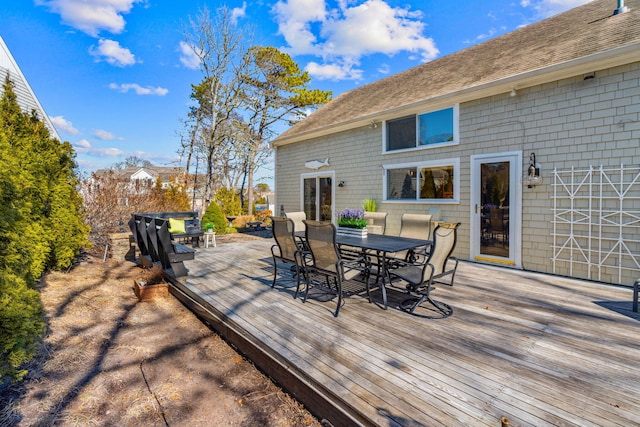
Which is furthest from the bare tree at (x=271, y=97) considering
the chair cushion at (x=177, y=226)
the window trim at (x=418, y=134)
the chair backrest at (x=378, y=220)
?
the chair backrest at (x=378, y=220)

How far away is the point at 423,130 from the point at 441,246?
425 cm

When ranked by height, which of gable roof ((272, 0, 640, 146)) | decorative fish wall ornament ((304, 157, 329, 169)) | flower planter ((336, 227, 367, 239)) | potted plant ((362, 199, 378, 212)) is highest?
gable roof ((272, 0, 640, 146))

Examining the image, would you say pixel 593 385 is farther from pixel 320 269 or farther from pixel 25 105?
pixel 25 105

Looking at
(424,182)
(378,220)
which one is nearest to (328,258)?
(378,220)

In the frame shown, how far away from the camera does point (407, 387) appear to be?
2078mm

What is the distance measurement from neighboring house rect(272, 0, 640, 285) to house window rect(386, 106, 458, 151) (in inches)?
1.1

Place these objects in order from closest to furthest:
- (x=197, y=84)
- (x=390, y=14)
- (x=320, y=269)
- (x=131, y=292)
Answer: (x=320, y=269) → (x=131, y=292) → (x=390, y=14) → (x=197, y=84)

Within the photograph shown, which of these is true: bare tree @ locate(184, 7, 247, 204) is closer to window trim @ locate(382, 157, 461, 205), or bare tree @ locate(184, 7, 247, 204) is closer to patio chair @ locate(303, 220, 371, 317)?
window trim @ locate(382, 157, 461, 205)

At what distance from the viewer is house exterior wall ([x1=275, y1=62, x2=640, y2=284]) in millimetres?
4512

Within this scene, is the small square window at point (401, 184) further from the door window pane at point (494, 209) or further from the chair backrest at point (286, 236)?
the chair backrest at point (286, 236)

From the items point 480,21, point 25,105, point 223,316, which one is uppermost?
point 480,21

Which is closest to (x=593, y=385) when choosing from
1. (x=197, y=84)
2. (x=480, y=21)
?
(x=480, y=21)

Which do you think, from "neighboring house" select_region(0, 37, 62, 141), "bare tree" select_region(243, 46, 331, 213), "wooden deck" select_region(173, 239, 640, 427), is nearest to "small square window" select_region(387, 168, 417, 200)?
"wooden deck" select_region(173, 239, 640, 427)

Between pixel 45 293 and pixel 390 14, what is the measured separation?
1274 cm
